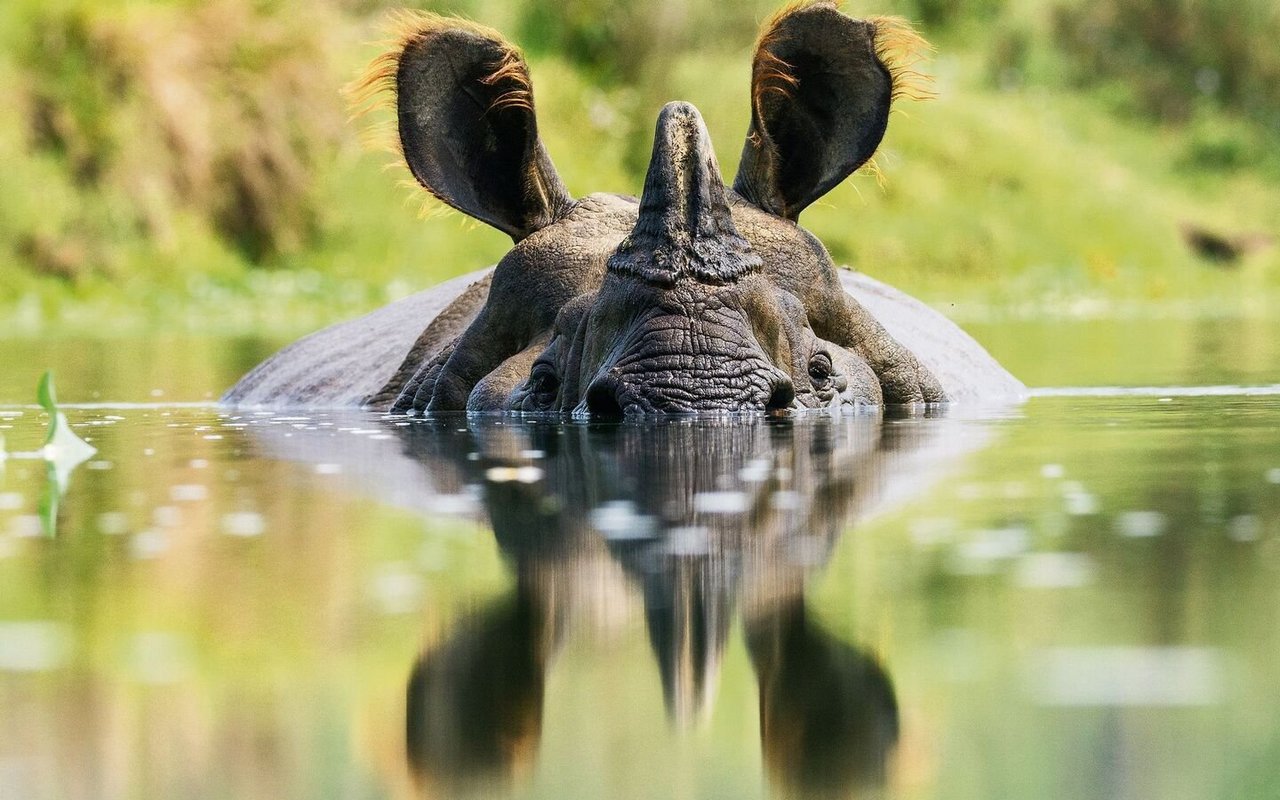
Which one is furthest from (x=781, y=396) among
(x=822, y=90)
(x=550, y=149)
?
(x=550, y=149)

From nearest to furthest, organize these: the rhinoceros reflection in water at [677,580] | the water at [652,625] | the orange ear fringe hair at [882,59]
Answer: the water at [652,625], the rhinoceros reflection in water at [677,580], the orange ear fringe hair at [882,59]

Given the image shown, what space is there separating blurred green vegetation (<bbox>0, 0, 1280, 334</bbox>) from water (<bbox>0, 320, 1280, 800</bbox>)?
16.8 meters

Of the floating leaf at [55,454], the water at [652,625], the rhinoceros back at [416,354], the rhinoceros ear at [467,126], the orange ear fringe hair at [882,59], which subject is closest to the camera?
the water at [652,625]

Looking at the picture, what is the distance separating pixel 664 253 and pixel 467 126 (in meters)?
1.41

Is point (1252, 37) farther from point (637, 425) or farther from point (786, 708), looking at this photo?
point (786, 708)

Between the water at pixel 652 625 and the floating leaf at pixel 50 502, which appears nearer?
the water at pixel 652 625

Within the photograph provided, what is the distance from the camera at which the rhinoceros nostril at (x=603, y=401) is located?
6.60 m

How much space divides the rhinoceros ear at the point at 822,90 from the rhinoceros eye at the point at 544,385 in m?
1.07

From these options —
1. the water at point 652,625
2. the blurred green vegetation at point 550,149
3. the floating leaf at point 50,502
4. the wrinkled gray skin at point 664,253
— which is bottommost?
the water at point 652,625

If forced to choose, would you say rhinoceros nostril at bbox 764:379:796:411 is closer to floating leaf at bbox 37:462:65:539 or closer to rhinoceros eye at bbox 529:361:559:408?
rhinoceros eye at bbox 529:361:559:408

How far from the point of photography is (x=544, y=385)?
23.4 ft

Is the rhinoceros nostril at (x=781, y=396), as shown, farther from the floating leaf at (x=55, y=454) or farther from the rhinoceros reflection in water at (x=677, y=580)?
the floating leaf at (x=55, y=454)

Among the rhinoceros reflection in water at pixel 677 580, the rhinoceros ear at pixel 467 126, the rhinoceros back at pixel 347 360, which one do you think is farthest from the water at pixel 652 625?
the rhinoceros back at pixel 347 360

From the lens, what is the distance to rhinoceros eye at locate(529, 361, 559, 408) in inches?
281
